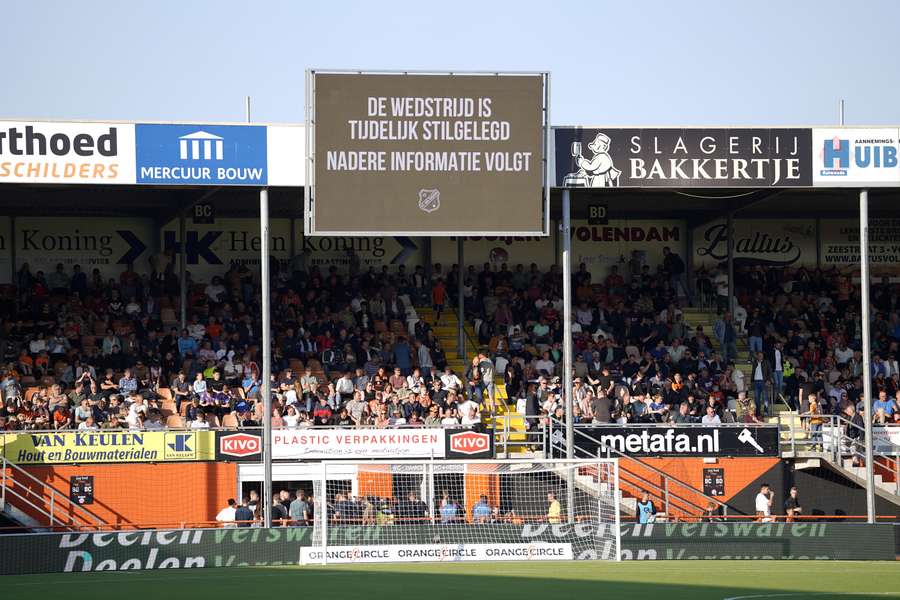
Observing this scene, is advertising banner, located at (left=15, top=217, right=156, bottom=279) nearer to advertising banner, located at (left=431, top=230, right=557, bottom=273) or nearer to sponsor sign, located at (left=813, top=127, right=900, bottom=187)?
advertising banner, located at (left=431, top=230, right=557, bottom=273)

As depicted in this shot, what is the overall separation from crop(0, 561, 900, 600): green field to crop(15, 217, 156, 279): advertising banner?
13482mm

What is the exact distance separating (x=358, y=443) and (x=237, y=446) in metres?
2.39

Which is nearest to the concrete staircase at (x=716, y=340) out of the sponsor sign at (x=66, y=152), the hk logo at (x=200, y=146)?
the hk logo at (x=200, y=146)

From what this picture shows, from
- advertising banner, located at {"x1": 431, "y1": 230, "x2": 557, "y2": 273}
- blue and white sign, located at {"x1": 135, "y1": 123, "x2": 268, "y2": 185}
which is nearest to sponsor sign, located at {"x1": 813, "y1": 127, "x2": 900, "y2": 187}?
advertising banner, located at {"x1": 431, "y1": 230, "x2": 557, "y2": 273}

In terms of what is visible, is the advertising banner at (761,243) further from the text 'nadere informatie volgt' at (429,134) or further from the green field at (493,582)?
the green field at (493,582)

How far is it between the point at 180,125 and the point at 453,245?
11868 mm

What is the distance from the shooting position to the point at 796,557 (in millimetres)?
23438

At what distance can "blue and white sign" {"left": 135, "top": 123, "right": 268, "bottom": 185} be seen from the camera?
947 inches

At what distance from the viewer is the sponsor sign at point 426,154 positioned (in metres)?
23.2

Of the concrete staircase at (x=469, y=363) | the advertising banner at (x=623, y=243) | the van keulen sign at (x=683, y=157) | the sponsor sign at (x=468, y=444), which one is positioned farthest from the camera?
the advertising banner at (x=623, y=243)

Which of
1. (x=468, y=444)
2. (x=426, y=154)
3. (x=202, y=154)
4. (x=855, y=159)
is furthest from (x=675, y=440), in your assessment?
(x=202, y=154)

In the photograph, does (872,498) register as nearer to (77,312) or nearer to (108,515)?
(108,515)

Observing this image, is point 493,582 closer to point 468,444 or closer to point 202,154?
point 468,444

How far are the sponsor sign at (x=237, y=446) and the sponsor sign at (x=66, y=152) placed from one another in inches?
212
